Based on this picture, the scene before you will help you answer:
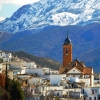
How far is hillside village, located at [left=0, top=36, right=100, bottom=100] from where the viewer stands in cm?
8162

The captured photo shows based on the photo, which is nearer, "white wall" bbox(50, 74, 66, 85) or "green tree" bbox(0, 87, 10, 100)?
"green tree" bbox(0, 87, 10, 100)

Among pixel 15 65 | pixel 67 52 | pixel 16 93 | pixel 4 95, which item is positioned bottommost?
pixel 4 95

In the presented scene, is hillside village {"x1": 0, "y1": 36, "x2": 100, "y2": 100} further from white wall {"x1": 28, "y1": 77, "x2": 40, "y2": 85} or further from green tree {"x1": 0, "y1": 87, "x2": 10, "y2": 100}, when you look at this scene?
green tree {"x1": 0, "y1": 87, "x2": 10, "y2": 100}

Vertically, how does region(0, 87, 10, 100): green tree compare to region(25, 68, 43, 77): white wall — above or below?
below

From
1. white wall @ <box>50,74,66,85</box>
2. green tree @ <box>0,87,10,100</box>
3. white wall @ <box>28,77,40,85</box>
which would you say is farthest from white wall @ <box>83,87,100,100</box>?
green tree @ <box>0,87,10,100</box>

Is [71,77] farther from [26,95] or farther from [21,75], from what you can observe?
[26,95]

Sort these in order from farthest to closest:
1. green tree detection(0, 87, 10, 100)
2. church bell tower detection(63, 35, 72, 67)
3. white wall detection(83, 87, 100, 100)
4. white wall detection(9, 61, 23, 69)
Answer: church bell tower detection(63, 35, 72, 67) → white wall detection(9, 61, 23, 69) → white wall detection(83, 87, 100, 100) → green tree detection(0, 87, 10, 100)

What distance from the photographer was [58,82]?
91.1 metres

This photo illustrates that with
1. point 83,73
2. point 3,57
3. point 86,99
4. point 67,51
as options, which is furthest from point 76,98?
point 3,57

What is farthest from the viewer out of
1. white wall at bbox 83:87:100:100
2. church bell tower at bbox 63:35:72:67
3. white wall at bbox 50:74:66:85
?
church bell tower at bbox 63:35:72:67

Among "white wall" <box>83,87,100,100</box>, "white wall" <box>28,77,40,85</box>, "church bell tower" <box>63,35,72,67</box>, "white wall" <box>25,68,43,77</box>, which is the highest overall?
"church bell tower" <box>63,35,72,67</box>

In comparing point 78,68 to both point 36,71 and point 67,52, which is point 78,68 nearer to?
point 36,71

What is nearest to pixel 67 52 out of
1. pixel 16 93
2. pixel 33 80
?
pixel 33 80

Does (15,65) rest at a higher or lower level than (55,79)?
higher
